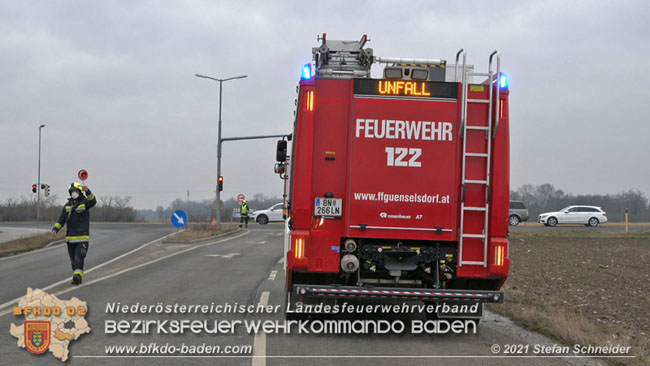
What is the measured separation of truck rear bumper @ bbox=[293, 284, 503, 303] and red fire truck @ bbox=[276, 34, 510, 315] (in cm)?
3

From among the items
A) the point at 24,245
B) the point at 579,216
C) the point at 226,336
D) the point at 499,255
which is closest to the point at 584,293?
the point at 499,255

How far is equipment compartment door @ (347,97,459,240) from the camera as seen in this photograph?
291 inches

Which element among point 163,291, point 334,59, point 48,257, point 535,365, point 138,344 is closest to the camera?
point 535,365

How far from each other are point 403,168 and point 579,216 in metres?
37.3

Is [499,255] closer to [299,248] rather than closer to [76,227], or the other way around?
[299,248]

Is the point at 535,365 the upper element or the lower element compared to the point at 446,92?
lower

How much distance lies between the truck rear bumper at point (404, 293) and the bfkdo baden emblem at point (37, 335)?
A: 2743 mm

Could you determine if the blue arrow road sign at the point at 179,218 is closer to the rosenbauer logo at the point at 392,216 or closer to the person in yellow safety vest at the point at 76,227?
the person in yellow safety vest at the point at 76,227

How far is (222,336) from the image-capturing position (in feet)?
23.5

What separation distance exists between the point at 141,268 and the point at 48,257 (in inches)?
197

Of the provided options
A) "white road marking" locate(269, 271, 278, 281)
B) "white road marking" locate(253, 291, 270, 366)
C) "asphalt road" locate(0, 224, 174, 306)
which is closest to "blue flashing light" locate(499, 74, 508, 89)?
"white road marking" locate(253, 291, 270, 366)

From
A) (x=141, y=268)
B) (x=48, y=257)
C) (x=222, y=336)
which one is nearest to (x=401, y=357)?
(x=222, y=336)

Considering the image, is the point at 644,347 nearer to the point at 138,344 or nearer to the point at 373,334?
the point at 373,334

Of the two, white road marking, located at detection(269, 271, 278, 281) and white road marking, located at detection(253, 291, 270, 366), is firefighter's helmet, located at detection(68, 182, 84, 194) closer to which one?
white road marking, located at detection(269, 271, 278, 281)
